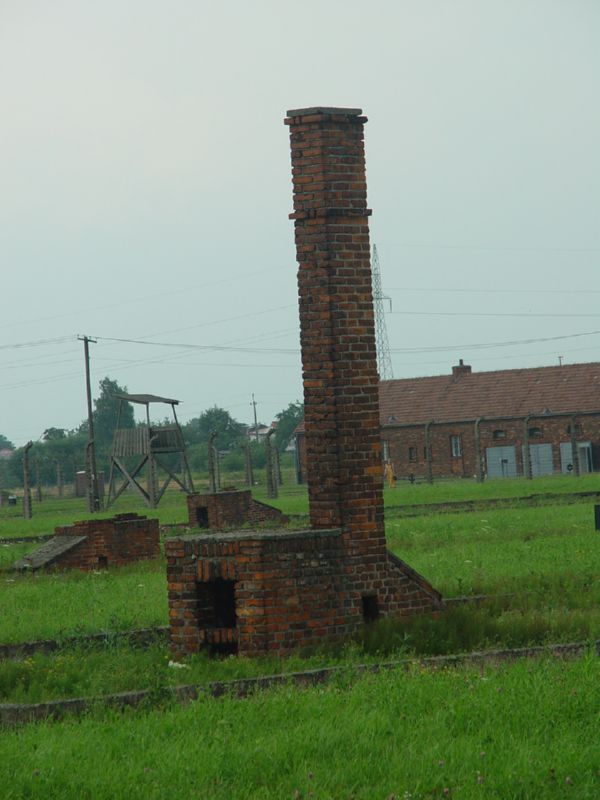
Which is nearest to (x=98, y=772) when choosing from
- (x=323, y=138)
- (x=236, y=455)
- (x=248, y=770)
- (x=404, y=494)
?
(x=248, y=770)

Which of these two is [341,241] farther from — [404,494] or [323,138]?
[404,494]

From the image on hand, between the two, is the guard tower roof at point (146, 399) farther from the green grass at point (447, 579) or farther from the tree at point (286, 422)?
the tree at point (286, 422)

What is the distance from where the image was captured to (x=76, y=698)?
8656 mm

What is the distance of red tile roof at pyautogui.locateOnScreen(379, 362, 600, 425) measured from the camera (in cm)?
5797

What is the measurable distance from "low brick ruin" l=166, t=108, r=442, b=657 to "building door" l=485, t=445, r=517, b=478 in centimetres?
4590

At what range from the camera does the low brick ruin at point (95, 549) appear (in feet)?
64.3

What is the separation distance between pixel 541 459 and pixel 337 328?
152 ft

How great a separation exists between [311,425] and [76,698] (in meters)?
3.76

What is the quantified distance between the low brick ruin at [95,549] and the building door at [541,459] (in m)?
38.5

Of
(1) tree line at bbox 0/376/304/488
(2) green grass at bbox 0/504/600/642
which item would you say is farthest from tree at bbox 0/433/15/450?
(2) green grass at bbox 0/504/600/642

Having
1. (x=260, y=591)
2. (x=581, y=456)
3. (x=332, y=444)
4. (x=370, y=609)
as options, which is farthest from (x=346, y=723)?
(x=581, y=456)

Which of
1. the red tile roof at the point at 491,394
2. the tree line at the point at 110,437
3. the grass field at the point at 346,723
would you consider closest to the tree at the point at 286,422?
the tree line at the point at 110,437

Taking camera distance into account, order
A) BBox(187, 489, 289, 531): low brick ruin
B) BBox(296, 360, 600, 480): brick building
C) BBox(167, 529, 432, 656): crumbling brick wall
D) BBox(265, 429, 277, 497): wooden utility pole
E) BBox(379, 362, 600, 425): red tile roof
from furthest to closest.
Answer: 1. BBox(379, 362, 600, 425): red tile roof
2. BBox(296, 360, 600, 480): brick building
3. BBox(265, 429, 277, 497): wooden utility pole
4. BBox(187, 489, 289, 531): low brick ruin
5. BBox(167, 529, 432, 656): crumbling brick wall

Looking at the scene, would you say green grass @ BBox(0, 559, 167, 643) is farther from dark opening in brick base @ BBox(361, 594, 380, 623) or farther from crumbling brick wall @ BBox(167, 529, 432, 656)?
dark opening in brick base @ BBox(361, 594, 380, 623)
